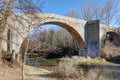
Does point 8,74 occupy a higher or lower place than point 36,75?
higher

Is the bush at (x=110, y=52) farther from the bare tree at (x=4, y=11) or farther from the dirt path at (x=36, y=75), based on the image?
the bare tree at (x=4, y=11)

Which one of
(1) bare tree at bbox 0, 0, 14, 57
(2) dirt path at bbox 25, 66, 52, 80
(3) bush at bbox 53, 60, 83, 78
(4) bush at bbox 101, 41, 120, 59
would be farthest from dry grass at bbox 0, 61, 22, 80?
(4) bush at bbox 101, 41, 120, 59

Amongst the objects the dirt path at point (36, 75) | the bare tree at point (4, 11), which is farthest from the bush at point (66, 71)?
the bare tree at point (4, 11)

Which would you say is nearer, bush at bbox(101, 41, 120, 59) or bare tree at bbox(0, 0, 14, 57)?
bare tree at bbox(0, 0, 14, 57)

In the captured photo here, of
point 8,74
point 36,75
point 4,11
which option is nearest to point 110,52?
point 36,75

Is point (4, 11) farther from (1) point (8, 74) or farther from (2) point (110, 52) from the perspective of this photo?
(2) point (110, 52)

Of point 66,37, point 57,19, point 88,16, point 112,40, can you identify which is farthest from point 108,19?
point 57,19

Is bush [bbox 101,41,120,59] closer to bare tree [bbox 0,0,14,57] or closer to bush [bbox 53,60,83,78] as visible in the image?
bush [bbox 53,60,83,78]

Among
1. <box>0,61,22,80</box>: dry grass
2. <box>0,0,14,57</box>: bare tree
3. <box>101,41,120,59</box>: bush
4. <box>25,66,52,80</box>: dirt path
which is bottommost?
<box>25,66,52,80</box>: dirt path

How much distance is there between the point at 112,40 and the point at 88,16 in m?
11.4

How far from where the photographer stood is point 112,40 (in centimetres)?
4100

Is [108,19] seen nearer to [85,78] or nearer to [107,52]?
[107,52]

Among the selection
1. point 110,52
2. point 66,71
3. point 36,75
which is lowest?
point 36,75

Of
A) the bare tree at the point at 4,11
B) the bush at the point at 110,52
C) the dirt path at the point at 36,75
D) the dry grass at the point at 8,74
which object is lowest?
the dirt path at the point at 36,75
